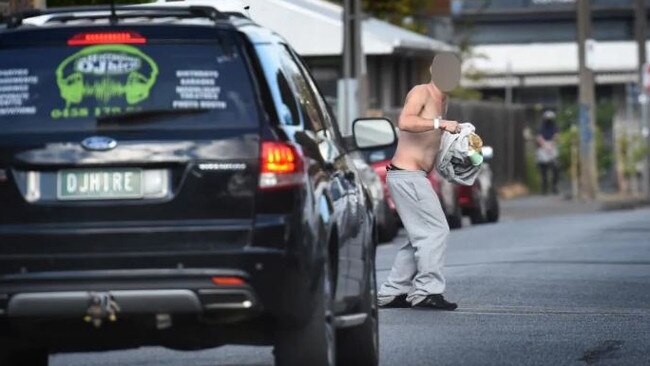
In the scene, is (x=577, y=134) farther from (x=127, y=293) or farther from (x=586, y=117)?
(x=127, y=293)

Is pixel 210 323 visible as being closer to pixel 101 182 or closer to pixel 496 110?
pixel 101 182

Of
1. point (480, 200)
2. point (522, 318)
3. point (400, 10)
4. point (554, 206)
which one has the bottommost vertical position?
point (554, 206)

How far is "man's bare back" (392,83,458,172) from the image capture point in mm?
14477

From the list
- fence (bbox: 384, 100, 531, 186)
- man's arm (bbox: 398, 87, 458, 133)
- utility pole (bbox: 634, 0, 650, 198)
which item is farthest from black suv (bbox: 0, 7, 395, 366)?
utility pole (bbox: 634, 0, 650, 198)

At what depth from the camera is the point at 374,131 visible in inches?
471

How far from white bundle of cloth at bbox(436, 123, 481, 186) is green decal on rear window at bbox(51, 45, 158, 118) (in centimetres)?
587

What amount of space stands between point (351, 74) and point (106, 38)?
95.2ft

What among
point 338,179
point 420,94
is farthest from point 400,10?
point 338,179

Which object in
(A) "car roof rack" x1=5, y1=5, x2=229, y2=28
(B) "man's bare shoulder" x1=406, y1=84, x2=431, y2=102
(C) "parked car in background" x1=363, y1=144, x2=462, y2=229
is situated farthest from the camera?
(C) "parked car in background" x1=363, y1=144, x2=462, y2=229

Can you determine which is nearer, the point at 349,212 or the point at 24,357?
the point at 24,357

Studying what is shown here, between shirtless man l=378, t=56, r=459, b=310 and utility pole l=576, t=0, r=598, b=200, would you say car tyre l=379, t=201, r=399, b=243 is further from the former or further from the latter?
utility pole l=576, t=0, r=598, b=200

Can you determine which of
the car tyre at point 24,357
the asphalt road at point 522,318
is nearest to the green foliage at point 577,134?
the asphalt road at point 522,318

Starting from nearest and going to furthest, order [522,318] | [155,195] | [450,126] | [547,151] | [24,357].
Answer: [155,195] < [24,357] < [522,318] < [450,126] < [547,151]

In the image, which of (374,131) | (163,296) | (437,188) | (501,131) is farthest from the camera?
(501,131)
